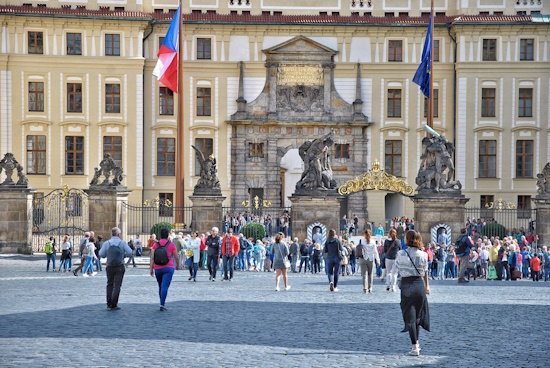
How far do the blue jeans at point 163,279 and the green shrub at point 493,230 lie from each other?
25.1m

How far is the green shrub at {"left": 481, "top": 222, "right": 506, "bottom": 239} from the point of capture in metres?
41.1

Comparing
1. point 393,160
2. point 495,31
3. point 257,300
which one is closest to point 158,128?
point 393,160

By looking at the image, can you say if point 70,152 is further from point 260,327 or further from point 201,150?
point 260,327

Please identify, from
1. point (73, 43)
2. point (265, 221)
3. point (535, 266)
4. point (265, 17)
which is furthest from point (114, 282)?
point (265, 17)

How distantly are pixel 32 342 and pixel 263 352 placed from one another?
335 cm

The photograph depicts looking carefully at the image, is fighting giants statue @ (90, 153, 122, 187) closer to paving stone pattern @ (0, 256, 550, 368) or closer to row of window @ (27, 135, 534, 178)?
paving stone pattern @ (0, 256, 550, 368)

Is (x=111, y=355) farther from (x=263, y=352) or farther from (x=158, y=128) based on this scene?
(x=158, y=128)

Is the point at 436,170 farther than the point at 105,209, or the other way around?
the point at 105,209

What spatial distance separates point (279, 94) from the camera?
2170 inches

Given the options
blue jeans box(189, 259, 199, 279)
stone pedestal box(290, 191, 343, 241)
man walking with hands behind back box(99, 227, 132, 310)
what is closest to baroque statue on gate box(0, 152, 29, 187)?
stone pedestal box(290, 191, 343, 241)

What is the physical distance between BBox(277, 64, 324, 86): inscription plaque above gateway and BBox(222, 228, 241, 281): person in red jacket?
98.5 feet

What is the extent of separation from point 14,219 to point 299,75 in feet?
76.9

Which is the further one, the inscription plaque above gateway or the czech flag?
the inscription plaque above gateway

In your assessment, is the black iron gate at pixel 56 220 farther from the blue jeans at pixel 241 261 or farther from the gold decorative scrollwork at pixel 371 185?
the gold decorative scrollwork at pixel 371 185
